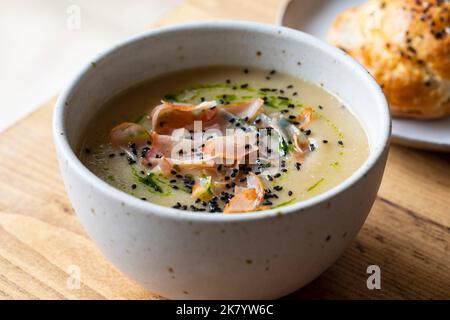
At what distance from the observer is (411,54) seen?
2.38 m

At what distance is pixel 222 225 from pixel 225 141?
1.30ft

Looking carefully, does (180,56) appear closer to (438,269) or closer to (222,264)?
(222,264)

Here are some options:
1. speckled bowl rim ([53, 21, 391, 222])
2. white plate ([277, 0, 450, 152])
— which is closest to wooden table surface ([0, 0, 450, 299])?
white plate ([277, 0, 450, 152])

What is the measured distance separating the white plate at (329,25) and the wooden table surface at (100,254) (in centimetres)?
8

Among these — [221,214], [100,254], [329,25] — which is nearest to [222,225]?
[221,214]

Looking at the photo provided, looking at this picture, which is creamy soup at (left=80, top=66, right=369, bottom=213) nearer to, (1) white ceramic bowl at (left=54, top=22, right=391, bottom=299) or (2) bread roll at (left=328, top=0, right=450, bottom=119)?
(1) white ceramic bowl at (left=54, top=22, right=391, bottom=299)

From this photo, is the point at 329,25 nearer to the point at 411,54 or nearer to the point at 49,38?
the point at 411,54

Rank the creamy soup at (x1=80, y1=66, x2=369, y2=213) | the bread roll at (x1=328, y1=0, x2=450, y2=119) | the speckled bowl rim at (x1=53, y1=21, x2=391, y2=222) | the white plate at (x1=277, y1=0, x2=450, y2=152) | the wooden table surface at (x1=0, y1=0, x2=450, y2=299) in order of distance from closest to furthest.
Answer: the speckled bowl rim at (x1=53, y1=21, x2=391, y2=222) < the creamy soup at (x1=80, y1=66, x2=369, y2=213) < the wooden table surface at (x1=0, y1=0, x2=450, y2=299) < the white plate at (x1=277, y1=0, x2=450, y2=152) < the bread roll at (x1=328, y1=0, x2=450, y2=119)

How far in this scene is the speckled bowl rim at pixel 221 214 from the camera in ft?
4.34

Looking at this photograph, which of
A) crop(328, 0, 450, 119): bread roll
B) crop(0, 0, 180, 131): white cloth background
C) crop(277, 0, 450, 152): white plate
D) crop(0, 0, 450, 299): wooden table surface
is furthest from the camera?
crop(0, 0, 180, 131): white cloth background

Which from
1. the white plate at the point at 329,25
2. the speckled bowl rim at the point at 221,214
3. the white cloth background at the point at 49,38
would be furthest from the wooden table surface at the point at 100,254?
the white cloth background at the point at 49,38

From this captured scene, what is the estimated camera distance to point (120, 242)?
1442mm

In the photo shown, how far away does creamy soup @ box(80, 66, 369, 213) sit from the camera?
159 cm

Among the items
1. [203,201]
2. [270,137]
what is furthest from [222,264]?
[270,137]
